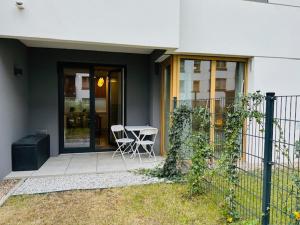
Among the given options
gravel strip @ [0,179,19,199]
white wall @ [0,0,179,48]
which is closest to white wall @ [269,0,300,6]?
white wall @ [0,0,179,48]

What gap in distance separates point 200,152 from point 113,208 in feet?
5.12

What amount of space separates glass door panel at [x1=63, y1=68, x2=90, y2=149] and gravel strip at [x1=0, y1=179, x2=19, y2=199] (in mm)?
2226

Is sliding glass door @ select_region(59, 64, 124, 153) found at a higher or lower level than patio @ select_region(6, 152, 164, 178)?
higher

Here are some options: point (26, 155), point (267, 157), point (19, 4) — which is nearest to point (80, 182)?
point (26, 155)

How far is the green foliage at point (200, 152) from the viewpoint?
3494 millimetres

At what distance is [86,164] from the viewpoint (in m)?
5.41

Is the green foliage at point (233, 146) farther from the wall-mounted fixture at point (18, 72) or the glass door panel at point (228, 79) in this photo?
the wall-mounted fixture at point (18, 72)

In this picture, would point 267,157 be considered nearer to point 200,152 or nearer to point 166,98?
point 200,152

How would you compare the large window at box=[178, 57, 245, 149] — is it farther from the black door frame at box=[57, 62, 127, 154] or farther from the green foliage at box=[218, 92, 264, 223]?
the green foliage at box=[218, 92, 264, 223]

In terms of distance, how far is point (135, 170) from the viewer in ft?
16.4

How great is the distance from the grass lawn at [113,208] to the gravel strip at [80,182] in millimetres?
199

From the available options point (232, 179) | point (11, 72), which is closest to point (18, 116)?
point (11, 72)

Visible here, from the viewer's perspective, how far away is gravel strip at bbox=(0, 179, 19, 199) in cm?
379

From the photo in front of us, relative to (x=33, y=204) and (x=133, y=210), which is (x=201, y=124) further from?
(x=33, y=204)
